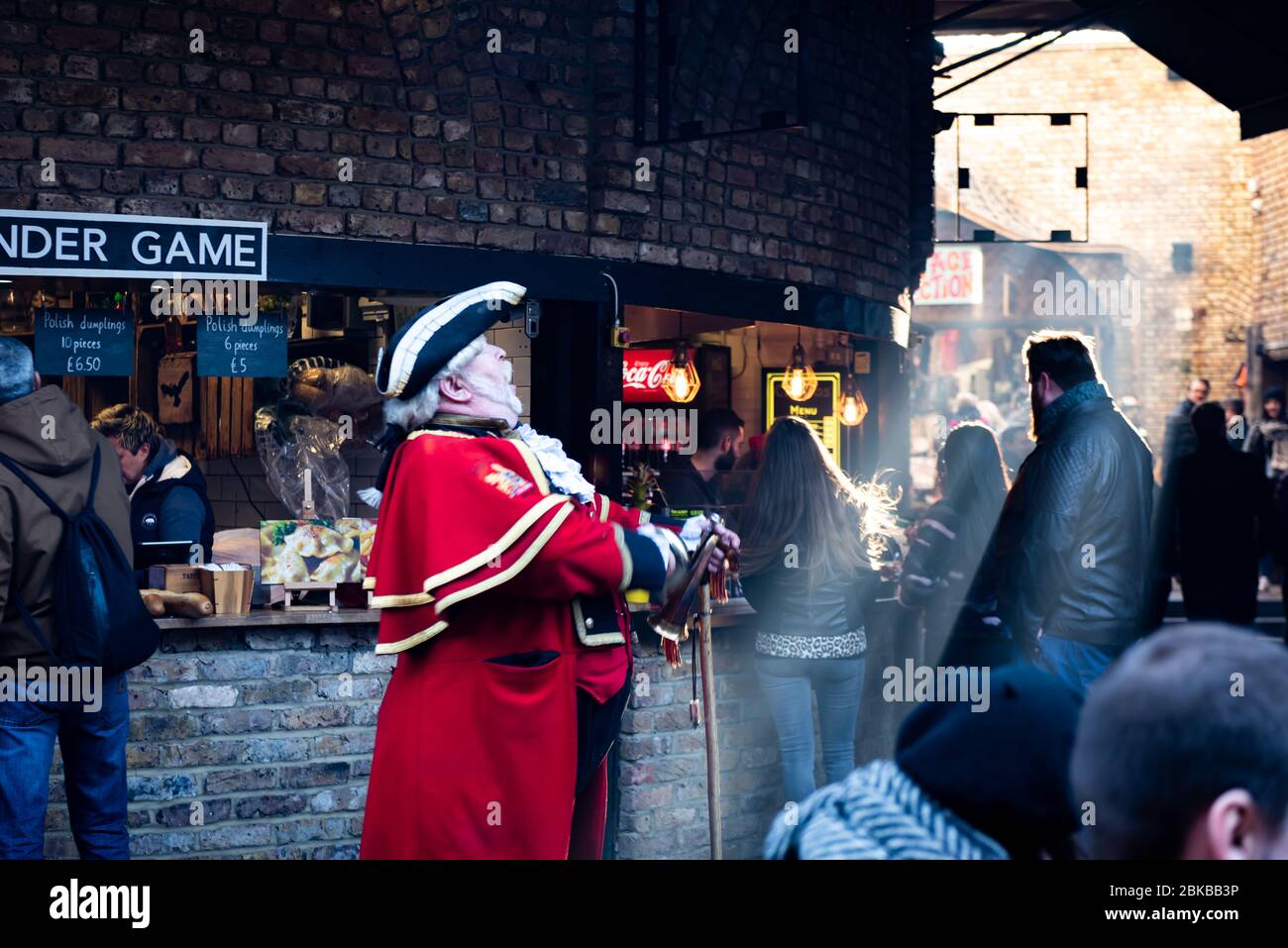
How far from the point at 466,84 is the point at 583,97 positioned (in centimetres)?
62

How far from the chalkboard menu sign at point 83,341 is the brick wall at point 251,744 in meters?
1.68

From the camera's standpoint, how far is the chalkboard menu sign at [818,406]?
13.0 metres

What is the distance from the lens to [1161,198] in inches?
946

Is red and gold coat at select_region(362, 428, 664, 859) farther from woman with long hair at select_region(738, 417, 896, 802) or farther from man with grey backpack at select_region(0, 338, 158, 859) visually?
woman with long hair at select_region(738, 417, 896, 802)

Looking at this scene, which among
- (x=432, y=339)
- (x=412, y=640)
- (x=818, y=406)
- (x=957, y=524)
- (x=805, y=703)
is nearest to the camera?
(x=412, y=640)

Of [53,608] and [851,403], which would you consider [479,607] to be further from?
[851,403]

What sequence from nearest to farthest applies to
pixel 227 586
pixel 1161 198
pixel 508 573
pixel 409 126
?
pixel 508 573 < pixel 227 586 < pixel 409 126 < pixel 1161 198

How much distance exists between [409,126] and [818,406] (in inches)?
274

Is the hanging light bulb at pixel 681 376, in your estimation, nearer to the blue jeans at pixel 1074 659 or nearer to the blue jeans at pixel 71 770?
the blue jeans at pixel 1074 659

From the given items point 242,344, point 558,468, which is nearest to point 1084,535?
point 558,468

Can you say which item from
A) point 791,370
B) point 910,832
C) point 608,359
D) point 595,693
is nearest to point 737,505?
point 791,370

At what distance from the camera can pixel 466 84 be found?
22.8 feet

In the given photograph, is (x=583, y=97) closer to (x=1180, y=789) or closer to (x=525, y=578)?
(x=525, y=578)

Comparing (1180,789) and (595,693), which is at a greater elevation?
(1180,789)
